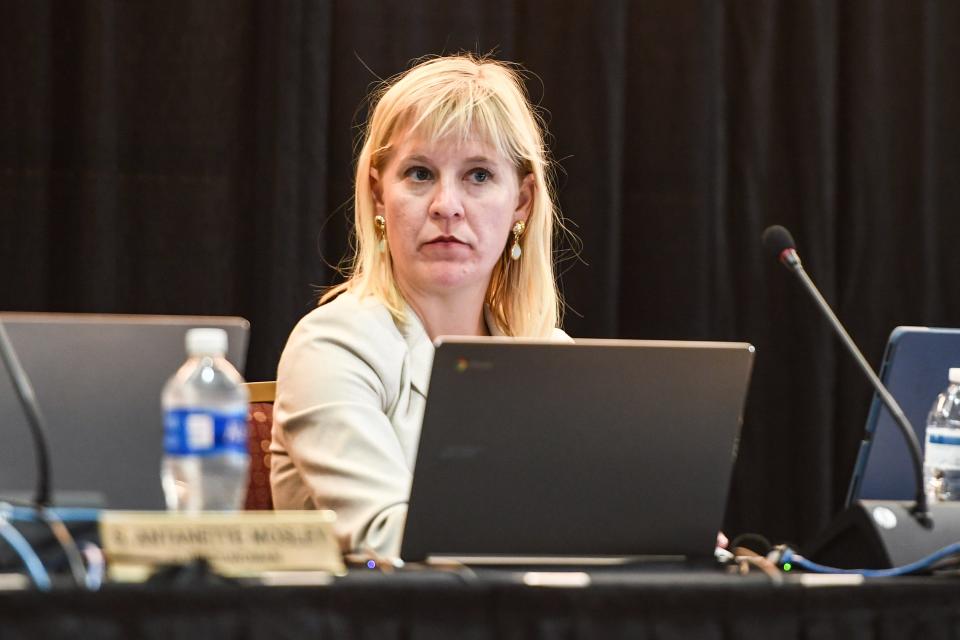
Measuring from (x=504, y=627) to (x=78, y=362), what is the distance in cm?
50

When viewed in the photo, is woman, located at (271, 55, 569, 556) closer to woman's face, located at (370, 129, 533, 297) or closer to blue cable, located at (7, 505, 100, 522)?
woman's face, located at (370, 129, 533, 297)

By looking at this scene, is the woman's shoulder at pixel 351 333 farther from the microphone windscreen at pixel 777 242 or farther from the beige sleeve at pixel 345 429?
the microphone windscreen at pixel 777 242

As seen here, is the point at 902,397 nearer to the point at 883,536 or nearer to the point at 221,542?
the point at 883,536

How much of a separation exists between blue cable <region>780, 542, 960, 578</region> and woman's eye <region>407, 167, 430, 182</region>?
2.91 ft

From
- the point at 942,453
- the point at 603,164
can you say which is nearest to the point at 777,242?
the point at 942,453

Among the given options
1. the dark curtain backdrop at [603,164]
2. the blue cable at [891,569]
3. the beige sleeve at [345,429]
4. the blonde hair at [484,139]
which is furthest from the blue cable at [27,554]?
the dark curtain backdrop at [603,164]

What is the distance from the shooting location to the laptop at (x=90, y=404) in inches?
50.0

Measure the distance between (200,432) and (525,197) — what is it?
112 centimetres

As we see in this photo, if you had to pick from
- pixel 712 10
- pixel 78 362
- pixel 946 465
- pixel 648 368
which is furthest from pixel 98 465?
pixel 712 10

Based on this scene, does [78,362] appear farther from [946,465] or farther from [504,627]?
[946,465]

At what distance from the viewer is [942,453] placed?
170 centimetres

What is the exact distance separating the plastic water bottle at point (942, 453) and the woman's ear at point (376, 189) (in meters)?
0.92

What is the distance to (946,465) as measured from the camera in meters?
1.71

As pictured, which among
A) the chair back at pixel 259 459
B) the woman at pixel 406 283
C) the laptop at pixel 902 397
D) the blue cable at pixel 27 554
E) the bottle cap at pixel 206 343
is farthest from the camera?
the chair back at pixel 259 459
